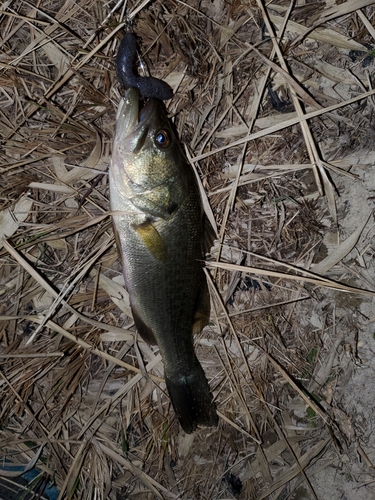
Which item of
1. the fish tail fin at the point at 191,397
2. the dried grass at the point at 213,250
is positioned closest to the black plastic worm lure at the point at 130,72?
the dried grass at the point at 213,250

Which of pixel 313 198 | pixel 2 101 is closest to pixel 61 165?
pixel 2 101

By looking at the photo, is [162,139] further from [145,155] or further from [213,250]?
[213,250]

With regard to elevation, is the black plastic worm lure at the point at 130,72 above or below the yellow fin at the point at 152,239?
above

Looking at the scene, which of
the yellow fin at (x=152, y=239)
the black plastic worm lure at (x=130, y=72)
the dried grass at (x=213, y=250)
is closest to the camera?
the yellow fin at (x=152, y=239)

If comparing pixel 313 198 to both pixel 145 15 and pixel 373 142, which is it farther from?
pixel 145 15

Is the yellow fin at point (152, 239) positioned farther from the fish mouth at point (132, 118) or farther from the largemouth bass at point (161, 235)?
the fish mouth at point (132, 118)

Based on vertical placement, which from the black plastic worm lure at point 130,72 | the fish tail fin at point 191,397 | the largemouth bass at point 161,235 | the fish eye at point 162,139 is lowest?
the fish tail fin at point 191,397

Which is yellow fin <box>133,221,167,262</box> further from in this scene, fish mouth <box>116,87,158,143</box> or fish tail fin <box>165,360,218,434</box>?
fish tail fin <box>165,360,218,434</box>

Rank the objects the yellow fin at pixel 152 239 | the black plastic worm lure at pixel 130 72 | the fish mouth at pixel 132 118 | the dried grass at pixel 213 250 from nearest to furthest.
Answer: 1. the fish mouth at pixel 132 118
2. the yellow fin at pixel 152 239
3. the black plastic worm lure at pixel 130 72
4. the dried grass at pixel 213 250
